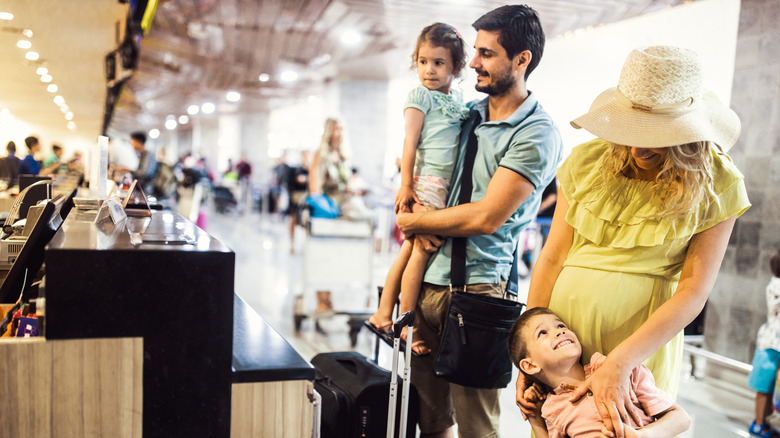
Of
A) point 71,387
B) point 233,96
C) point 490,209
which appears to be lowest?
point 71,387

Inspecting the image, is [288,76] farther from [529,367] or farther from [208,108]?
[529,367]

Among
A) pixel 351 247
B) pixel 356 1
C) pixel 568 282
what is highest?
pixel 356 1

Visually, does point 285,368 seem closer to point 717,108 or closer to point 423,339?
point 423,339

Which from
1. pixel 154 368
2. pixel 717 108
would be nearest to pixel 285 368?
pixel 154 368

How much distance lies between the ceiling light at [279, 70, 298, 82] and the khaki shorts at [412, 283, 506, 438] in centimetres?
1213

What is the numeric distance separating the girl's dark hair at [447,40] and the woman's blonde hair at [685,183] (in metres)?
1.12

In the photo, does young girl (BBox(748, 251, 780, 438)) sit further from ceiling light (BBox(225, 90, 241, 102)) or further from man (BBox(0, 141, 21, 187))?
ceiling light (BBox(225, 90, 241, 102))

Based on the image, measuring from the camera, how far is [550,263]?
5.81 feet

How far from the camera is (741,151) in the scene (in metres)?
4.72

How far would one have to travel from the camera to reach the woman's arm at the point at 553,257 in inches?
68.2

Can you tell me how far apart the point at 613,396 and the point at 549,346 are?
8.3 inches

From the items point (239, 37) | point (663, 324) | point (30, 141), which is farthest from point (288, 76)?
point (663, 324)

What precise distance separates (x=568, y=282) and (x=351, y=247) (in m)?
4.04

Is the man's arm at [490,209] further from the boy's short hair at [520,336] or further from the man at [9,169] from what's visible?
the man at [9,169]
